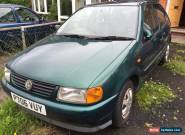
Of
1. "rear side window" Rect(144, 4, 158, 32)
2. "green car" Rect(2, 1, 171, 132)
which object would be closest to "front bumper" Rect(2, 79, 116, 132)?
"green car" Rect(2, 1, 171, 132)

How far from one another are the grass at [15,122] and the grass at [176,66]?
3575mm

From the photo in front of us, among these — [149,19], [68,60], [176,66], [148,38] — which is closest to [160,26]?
[149,19]

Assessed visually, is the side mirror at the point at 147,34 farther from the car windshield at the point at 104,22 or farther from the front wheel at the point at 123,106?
the front wheel at the point at 123,106

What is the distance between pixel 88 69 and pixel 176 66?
3605 mm

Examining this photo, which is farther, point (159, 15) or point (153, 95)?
point (159, 15)

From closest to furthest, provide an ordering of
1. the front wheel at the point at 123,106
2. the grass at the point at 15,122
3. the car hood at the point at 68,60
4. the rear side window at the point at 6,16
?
the car hood at the point at 68,60
the front wheel at the point at 123,106
the grass at the point at 15,122
the rear side window at the point at 6,16

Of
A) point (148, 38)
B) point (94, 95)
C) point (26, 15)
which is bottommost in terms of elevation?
point (94, 95)

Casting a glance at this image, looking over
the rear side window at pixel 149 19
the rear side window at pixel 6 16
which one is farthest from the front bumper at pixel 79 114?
the rear side window at pixel 6 16

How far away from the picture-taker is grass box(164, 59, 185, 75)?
505cm

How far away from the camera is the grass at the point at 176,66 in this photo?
5051 millimetres

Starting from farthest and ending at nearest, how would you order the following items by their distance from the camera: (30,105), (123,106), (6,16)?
(6,16) < (123,106) < (30,105)

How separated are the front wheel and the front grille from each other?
32.2 inches

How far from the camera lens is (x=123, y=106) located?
2.88m

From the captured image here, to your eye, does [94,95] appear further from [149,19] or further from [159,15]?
[159,15]
